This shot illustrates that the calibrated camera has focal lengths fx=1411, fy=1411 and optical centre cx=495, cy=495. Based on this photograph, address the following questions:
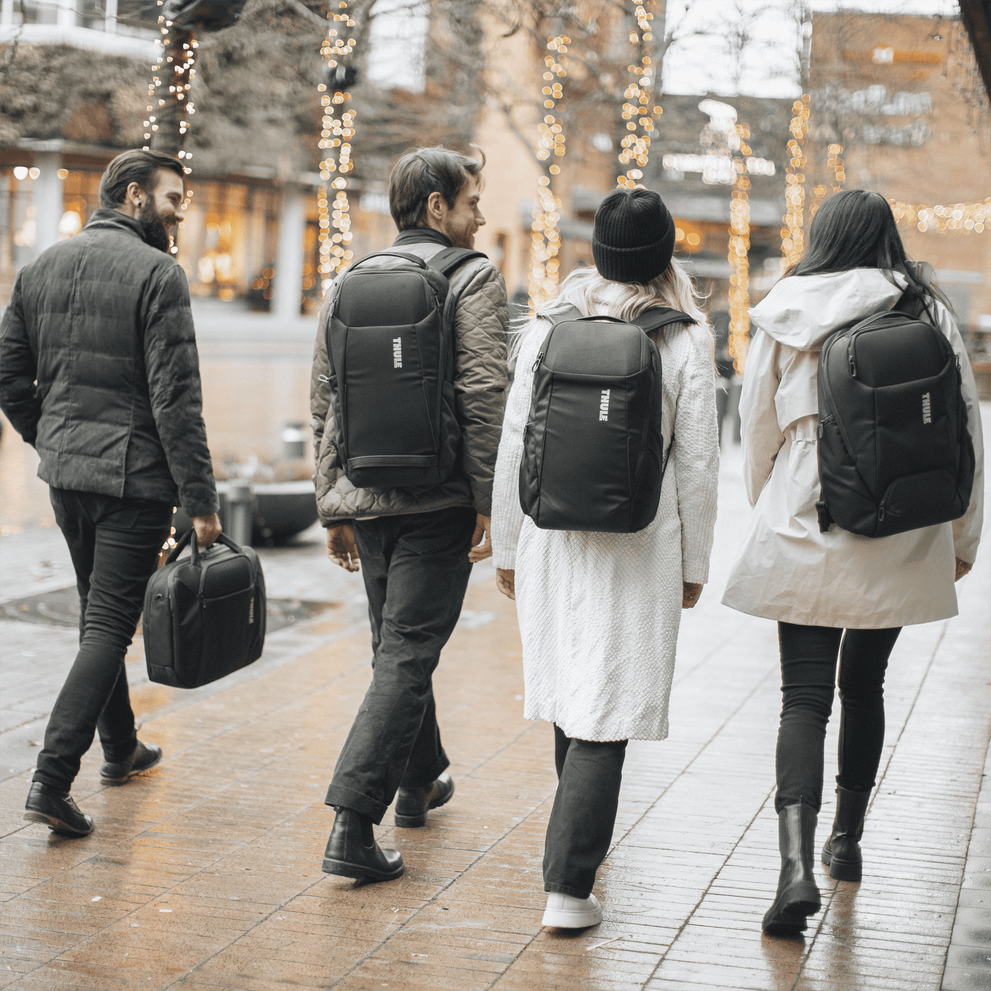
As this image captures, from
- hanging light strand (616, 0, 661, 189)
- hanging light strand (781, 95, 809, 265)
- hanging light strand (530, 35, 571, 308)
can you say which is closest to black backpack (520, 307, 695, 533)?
hanging light strand (616, 0, 661, 189)

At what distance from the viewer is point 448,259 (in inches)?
159

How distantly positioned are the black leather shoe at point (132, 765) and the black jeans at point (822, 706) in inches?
89.2

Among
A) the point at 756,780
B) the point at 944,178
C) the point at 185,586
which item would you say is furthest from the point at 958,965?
the point at 944,178

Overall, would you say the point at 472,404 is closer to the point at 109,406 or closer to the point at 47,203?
the point at 109,406

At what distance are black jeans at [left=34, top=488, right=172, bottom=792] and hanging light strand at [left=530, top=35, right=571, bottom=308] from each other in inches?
363

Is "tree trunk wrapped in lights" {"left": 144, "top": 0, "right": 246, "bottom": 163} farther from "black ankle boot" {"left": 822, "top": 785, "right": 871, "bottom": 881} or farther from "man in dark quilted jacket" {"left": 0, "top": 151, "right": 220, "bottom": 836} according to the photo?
"black ankle boot" {"left": 822, "top": 785, "right": 871, "bottom": 881}

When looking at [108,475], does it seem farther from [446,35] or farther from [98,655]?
[446,35]

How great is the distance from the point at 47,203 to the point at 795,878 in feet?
114

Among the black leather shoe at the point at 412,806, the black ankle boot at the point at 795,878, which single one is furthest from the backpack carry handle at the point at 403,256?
the black ankle boot at the point at 795,878

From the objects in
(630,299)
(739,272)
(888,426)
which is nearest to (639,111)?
(630,299)

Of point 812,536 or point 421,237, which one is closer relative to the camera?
point 812,536

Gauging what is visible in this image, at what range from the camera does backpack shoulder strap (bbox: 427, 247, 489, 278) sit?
401 cm

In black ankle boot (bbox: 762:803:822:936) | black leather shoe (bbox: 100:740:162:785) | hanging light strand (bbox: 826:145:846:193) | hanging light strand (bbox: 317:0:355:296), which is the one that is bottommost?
black leather shoe (bbox: 100:740:162:785)

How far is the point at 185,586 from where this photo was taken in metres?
4.37
